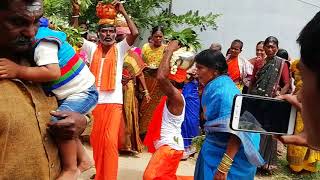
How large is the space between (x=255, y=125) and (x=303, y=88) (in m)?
0.91

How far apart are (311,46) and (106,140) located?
13.2ft

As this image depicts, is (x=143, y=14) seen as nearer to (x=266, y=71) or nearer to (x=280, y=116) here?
(x=266, y=71)

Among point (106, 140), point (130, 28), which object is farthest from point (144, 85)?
point (130, 28)

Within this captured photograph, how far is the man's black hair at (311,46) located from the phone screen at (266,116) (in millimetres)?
937

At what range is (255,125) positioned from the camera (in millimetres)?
1995

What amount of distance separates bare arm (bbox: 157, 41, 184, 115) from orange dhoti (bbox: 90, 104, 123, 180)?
0.97 m

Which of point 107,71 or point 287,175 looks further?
point 287,175

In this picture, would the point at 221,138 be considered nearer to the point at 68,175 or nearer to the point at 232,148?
the point at 232,148

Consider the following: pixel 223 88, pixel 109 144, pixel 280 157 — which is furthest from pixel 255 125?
pixel 280 157

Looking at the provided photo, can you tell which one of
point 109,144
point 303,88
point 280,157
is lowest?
point 280,157

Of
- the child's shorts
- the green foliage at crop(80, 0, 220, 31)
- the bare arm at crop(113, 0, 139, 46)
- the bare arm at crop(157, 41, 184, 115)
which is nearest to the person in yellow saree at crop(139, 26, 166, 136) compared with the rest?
the green foliage at crop(80, 0, 220, 31)

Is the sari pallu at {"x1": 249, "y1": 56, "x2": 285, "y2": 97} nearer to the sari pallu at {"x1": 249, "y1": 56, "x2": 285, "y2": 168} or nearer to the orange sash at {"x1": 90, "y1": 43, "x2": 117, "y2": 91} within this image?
the sari pallu at {"x1": 249, "y1": 56, "x2": 285, "y2": 168}

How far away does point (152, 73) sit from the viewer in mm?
6969

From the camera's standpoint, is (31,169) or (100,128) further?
(100,128)
